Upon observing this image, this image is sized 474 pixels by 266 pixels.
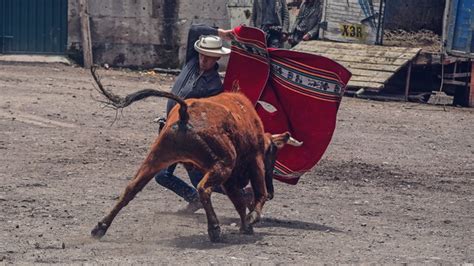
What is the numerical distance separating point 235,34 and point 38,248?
2.72m

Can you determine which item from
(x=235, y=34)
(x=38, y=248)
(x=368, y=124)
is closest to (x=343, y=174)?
(x=235, y=34)

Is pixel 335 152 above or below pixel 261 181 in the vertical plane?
below

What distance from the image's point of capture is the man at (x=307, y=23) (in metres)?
19.4

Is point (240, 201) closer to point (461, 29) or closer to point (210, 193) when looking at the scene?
point (210, 193)

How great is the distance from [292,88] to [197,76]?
918mm

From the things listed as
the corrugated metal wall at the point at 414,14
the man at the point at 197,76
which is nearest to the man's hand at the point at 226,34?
the man at the point at 197,76

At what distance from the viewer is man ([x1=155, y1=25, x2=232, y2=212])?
8.30 metres

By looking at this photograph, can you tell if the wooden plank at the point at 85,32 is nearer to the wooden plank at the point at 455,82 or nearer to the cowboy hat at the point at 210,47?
the wooden plank at the point at 455,82

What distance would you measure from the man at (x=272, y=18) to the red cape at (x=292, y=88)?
8.21 m

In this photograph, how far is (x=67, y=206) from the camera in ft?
28.6

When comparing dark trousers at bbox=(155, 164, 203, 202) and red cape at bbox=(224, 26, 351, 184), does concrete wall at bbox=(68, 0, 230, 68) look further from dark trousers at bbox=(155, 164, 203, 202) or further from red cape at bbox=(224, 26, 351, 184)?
dark trousers at bbox=(155, 164, 203, 202)

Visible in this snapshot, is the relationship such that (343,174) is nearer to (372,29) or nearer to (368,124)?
(368,124)

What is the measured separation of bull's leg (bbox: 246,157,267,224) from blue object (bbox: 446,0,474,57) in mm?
10576

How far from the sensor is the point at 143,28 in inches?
770
